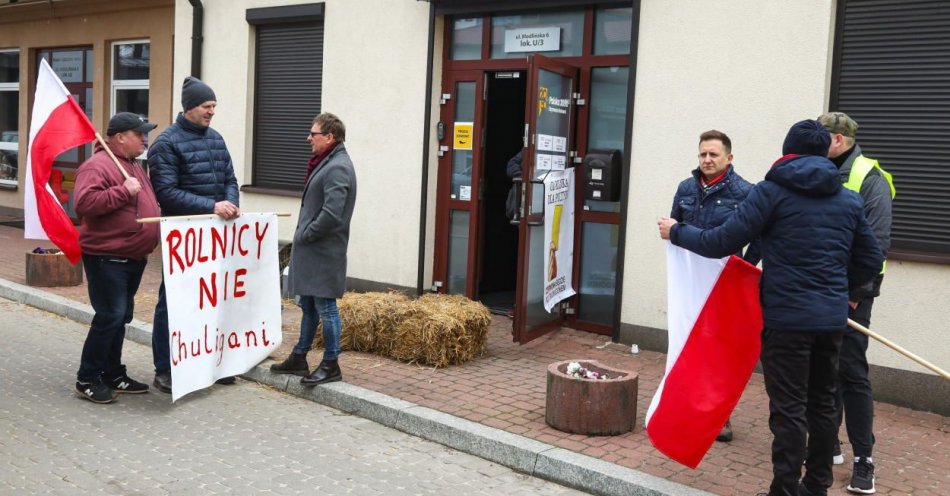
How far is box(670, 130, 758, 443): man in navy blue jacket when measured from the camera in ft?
18.0

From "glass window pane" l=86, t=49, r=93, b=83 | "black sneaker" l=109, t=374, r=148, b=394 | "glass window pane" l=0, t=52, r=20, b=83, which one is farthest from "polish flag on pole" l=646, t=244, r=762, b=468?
"glass window pane" l=0, t=52, r=20, b=83

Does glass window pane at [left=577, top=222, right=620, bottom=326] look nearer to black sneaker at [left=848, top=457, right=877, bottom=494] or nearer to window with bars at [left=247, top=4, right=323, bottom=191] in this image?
black sneaker at [left=848, top=457, right=877, bottom=494]

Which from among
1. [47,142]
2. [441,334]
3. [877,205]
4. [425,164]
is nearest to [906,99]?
[877,205]

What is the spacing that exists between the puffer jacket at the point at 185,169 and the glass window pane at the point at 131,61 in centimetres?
927


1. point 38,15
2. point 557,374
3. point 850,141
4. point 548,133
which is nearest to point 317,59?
point 548,133

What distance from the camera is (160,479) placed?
4.95m

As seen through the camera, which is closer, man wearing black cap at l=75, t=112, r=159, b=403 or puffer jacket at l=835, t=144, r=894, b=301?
puffer jacket at l=835, t=144, r=894, b=301

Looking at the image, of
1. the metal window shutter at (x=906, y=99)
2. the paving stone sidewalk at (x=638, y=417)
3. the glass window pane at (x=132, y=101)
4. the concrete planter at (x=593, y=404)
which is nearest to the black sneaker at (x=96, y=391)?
Answer: the paving stone sidewalk at (x=638, y=417)

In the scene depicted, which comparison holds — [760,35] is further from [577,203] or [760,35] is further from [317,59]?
[317,59]

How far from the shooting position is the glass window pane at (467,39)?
9539 millimetres

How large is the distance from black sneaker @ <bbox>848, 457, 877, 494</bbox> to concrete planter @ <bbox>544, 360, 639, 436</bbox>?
1355 mm

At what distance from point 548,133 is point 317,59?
4007mm

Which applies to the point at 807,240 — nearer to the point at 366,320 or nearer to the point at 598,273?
the point at 366,320

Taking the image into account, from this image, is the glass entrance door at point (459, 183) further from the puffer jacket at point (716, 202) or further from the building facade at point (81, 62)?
the building facade at point (81, 62)
